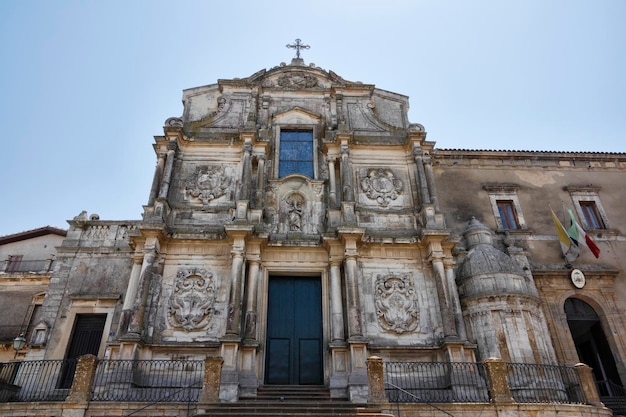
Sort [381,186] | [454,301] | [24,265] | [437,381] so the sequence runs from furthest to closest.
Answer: [24,265] → [381,186] → [454,301] → [437,381]

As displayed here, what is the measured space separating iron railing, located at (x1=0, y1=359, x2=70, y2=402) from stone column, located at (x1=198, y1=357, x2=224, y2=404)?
4.71 metres

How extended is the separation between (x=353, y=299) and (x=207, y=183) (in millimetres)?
6577

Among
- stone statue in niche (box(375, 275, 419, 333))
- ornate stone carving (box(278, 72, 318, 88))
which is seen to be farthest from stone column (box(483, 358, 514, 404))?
ornate stone carving (box(278, 72, 318, 88))

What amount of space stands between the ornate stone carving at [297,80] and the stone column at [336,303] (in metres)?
8.15

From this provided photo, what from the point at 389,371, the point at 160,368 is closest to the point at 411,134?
the point at 389,371

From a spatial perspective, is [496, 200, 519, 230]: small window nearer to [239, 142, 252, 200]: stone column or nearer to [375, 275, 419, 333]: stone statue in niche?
[375, 275, 419, 333]: stone statue in niche

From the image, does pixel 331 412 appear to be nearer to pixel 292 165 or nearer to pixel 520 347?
pixel 520 347

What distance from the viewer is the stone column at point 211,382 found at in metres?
10.1

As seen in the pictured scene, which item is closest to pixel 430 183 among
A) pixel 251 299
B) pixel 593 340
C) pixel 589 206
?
pixel 251 299

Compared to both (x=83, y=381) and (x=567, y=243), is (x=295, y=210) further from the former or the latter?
(x=567, y=243)

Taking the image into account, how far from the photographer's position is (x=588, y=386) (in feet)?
36.0

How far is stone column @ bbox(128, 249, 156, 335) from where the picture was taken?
12336mm

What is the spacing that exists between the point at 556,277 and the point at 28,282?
21.5 m

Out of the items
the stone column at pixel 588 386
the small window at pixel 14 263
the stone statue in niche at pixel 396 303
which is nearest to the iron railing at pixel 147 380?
the stone statue in niche at pixel 396 303
